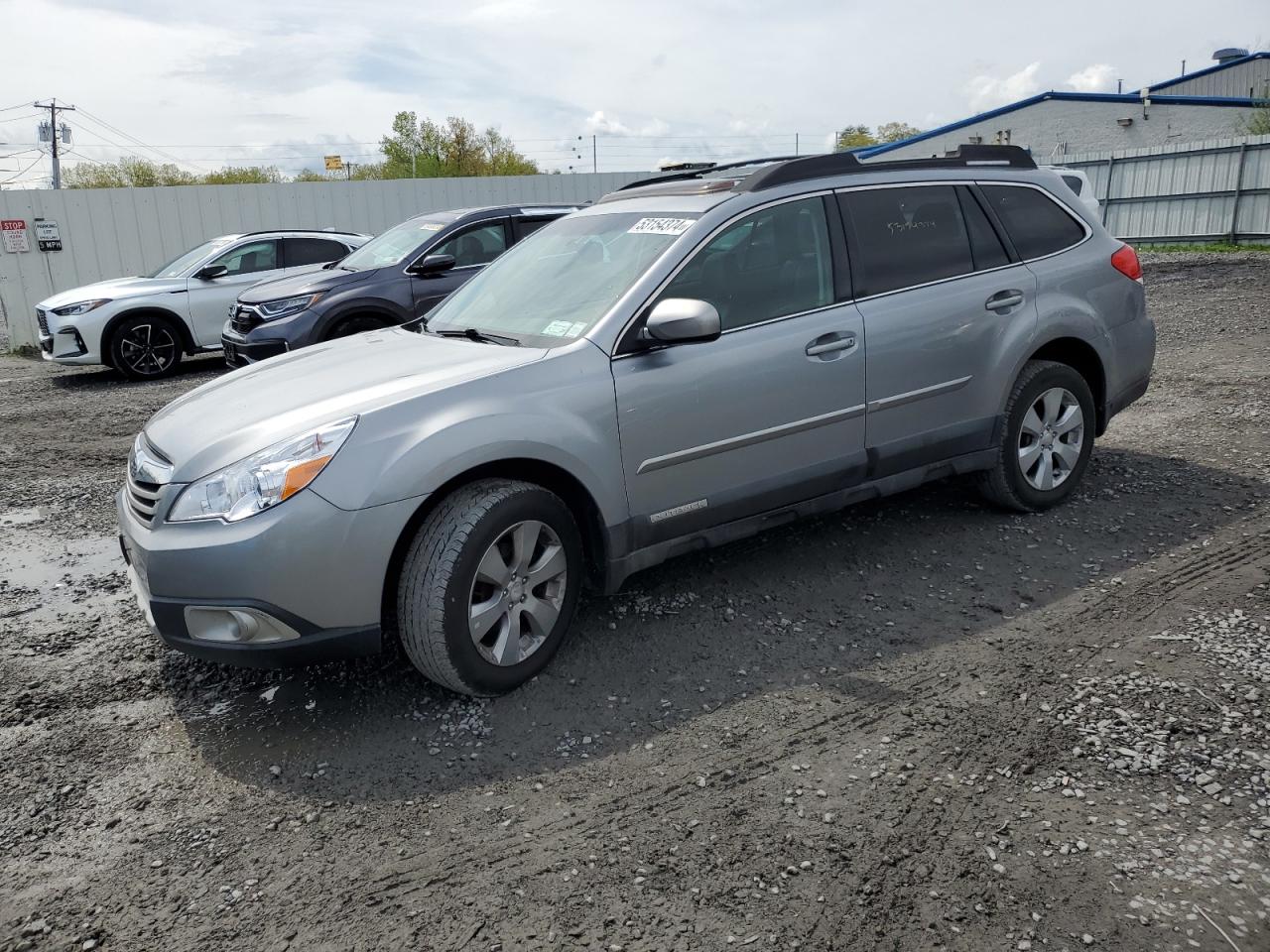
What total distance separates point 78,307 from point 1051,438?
35.3 feet

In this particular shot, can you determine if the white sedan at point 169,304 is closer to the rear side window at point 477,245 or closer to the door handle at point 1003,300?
the rear side window at point 477,245

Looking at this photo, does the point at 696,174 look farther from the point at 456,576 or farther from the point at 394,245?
the point at 394,245

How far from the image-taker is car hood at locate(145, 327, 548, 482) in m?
3.36

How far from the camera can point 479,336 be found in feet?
13.7

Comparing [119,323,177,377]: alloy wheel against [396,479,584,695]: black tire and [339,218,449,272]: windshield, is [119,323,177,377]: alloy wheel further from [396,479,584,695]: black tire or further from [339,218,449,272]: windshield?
[396,479,584,695]: black tire

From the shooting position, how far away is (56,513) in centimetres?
616

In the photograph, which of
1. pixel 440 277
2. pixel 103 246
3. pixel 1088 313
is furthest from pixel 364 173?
pixel 1088 313

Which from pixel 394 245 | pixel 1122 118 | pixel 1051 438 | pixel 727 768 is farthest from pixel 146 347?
pixel 1122 118

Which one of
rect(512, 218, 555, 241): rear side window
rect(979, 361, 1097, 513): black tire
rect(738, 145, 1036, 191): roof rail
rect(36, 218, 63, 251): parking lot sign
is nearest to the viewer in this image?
rect(738, 145, 1036, 191): roof rail

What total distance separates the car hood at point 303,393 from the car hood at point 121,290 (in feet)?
28.0

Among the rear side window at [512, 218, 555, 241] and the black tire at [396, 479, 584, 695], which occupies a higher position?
the rear side window at [512, 218, 555, 241]

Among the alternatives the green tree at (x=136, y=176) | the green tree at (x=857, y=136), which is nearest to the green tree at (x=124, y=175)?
the green tree at (x=136, y=176)

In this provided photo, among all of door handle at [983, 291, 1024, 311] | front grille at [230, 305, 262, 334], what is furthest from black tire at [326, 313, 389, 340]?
door handle at [983, 291, 1024, 311]

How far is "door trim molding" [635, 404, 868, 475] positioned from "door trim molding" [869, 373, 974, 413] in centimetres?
10
